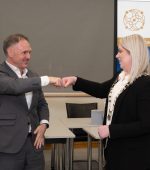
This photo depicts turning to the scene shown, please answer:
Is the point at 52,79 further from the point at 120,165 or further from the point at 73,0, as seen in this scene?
the point at 73,0

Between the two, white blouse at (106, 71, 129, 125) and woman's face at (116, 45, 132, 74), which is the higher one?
woman's face at (116, 45, 132, 74)

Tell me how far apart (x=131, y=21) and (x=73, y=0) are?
1079mm

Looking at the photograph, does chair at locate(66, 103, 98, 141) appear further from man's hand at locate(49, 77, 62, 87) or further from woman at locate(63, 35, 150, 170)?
woman at locate(63, 35, 150, 170)

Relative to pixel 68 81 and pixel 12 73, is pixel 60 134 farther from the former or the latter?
pixel 12 73

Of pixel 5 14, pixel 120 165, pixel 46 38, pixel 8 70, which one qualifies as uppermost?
pixel 5 14

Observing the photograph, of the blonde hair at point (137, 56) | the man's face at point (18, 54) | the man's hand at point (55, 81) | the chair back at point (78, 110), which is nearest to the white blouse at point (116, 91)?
the blonde hair at point (137, 56)

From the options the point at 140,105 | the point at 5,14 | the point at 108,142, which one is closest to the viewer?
the point at 140,105

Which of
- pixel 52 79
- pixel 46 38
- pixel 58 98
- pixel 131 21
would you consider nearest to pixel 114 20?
pixel 131 21

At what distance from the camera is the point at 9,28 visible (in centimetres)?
558

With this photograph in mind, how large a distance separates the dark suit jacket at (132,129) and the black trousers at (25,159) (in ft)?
1.95

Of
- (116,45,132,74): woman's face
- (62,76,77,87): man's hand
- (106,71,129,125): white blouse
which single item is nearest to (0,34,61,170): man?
(62,76,77,87): man's hand

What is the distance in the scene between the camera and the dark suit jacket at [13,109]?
244 centimetres

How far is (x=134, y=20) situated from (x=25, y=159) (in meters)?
4.07

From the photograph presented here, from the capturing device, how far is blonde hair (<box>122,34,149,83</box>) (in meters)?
2.24
